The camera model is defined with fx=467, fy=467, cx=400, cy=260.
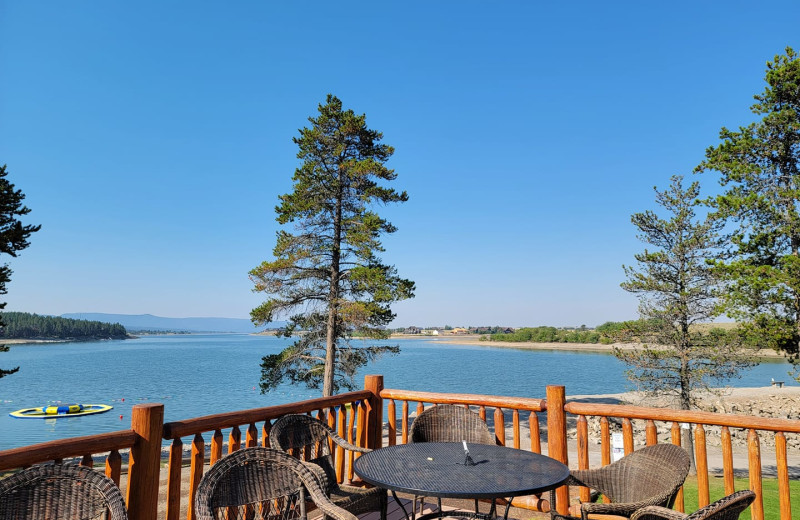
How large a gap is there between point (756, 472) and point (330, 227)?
12849mm

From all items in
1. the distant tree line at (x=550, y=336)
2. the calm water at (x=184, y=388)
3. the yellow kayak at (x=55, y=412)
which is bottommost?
the calm water at (x=184, y=388)

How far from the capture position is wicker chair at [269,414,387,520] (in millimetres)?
2789

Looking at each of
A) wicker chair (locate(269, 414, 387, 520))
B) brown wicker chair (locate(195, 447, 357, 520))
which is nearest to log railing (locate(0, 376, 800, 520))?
wicker chair (locate(269, 414, 387, 520))

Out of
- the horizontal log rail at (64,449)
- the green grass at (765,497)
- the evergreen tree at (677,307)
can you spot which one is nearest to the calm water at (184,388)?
the evergreen tree at (677,307)

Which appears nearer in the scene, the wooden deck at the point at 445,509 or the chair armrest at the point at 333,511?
the chair armrest at the point at 333,511

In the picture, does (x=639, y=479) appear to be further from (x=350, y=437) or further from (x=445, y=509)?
(x=350, y=437)

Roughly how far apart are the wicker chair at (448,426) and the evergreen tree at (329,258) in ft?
33.2

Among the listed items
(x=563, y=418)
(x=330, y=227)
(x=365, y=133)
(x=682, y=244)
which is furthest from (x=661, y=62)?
(x=563, y=418)

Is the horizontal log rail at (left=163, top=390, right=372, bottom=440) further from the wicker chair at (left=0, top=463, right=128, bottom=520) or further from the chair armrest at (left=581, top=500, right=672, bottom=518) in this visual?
the chair armrest at (left=581, top=500, right=672, bottom=518)

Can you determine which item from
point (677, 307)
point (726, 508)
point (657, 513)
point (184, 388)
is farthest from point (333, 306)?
point (184, 388)

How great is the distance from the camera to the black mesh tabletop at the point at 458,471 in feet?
6.69

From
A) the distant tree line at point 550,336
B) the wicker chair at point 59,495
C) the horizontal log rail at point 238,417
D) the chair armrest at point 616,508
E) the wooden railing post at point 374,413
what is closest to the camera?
the wicker chair at point 59,495

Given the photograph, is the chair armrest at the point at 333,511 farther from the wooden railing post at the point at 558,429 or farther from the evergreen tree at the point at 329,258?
the evergreen tree at the point at 329,258

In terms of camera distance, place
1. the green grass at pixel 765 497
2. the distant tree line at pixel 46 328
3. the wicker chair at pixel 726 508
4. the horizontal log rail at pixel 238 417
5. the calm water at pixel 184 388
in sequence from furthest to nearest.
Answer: the distant tree line at pixel 46 328 < the calm water at pixel 184 388 < the green grass at pixel 765 497 < the horizontal log rail at pixel 238 417 < the wicker chair at pixel 726 508
